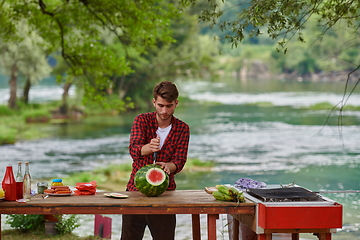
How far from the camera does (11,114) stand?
34688mm

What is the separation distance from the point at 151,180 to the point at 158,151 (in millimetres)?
381

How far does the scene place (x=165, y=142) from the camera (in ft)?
15.5

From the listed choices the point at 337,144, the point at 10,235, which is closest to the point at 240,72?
the point at 337,144

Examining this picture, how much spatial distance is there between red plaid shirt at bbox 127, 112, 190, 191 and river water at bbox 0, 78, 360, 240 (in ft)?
12.3

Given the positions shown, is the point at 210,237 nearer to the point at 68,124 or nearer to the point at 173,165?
the point at 173,165

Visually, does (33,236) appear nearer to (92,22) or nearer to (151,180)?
(151,180)

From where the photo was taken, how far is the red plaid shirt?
15.4ft

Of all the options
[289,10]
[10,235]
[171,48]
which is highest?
[171,48]

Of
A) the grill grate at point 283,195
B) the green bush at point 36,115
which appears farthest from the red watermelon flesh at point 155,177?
the green bush at point 36,115

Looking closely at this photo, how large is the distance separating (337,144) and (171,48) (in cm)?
1750

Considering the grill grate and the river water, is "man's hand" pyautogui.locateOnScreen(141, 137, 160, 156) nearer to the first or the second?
the grill grate

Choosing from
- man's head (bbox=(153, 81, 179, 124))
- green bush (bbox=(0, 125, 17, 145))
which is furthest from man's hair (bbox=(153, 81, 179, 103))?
green bush (bbox=(0, 125, 17, 145))

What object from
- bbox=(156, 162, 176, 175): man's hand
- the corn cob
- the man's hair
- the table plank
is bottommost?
the table plank

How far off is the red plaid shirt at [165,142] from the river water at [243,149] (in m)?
3.76
